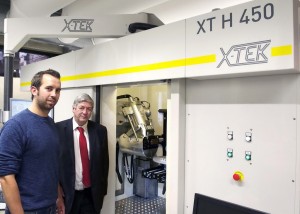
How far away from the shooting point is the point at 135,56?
181 cm

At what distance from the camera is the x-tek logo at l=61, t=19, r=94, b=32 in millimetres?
2098

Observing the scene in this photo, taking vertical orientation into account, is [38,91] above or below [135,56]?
below

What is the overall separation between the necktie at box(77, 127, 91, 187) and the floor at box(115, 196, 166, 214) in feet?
2.47

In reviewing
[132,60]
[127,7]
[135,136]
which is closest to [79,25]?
[127,7]

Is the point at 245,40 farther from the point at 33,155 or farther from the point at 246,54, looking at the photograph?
the point at 33,155

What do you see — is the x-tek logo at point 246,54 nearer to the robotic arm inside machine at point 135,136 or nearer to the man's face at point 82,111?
the man's face at point 82,111

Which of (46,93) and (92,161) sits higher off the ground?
(46,93)

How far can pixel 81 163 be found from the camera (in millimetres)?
2049

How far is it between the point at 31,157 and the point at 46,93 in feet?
1.17

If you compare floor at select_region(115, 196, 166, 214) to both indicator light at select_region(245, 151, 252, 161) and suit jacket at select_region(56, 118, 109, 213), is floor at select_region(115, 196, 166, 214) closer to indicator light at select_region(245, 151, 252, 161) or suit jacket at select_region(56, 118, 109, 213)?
suit jacket at select_region(56, 118, 109, 213)

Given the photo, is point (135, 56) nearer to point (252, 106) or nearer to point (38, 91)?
point (38, 91)

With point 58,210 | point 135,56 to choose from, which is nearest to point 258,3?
point 135,56

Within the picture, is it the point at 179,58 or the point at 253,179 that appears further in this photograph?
the point at 179,58

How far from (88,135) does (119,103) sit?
0.90 metres
